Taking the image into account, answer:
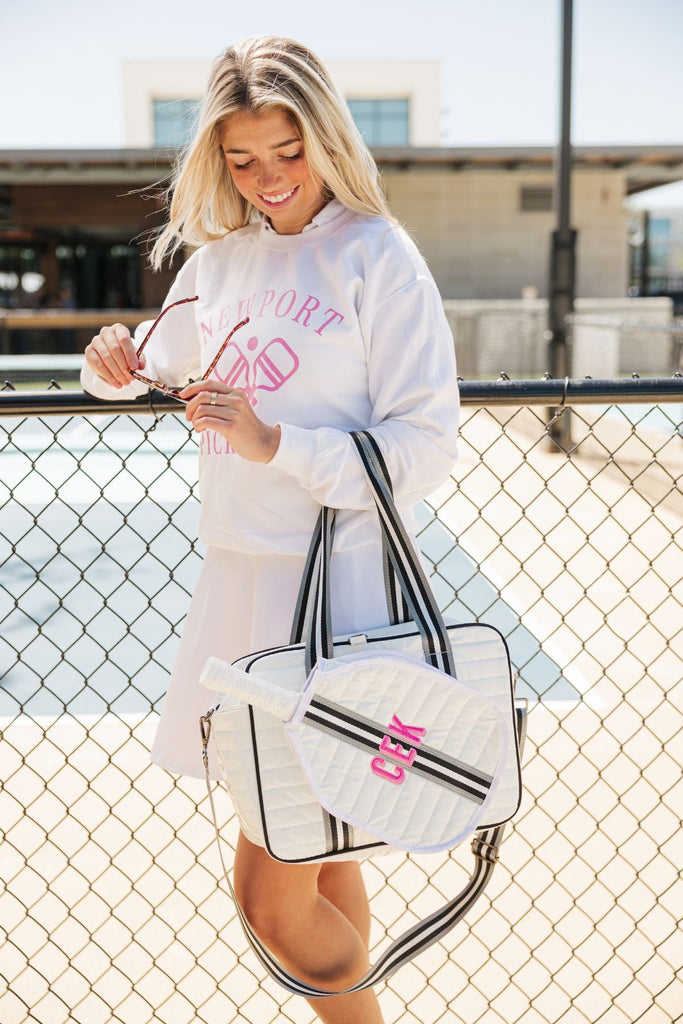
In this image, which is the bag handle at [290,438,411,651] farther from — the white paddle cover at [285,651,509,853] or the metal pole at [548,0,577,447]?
the metal pole at [548,0,577,447]

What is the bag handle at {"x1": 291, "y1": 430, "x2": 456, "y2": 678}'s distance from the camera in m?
1.25

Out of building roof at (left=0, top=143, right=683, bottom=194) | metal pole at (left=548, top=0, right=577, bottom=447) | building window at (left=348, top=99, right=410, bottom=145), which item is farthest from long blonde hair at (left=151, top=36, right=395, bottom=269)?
building window at (left=348, top=99, right=410, bottom=145)

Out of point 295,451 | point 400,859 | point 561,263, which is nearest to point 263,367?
point 295,451

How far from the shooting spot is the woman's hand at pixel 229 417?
3.86 feet

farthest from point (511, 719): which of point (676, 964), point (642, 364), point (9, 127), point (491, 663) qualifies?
point (9, 127)

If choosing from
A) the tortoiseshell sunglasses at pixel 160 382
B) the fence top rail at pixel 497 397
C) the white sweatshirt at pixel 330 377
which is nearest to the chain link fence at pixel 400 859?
the fence top rail at pixel 497 397

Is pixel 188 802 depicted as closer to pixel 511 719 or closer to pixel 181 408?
pixel 181 408

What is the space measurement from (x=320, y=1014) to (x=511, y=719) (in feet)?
1.97

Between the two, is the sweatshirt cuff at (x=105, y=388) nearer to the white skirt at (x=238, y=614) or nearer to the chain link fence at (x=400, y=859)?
the chain link fence at (x=400, y=859)

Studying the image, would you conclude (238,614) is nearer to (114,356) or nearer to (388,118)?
(114,356)

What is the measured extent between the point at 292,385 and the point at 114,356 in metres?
0.35

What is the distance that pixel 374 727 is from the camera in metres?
1.23

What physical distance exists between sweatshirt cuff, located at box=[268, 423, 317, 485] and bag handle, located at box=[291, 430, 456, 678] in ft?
0.20

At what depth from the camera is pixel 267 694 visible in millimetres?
1164
